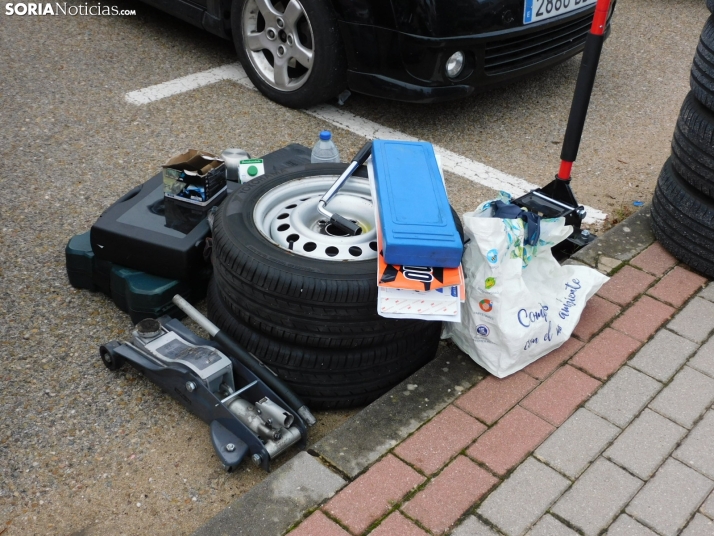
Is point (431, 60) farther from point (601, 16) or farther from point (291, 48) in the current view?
point (601, 16)

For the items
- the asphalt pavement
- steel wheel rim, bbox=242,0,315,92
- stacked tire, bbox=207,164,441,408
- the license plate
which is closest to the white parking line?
the asphalt pavement

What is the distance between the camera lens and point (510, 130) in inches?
202

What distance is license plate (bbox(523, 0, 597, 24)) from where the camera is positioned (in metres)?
4.63

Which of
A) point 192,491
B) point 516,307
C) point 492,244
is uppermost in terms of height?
point 492,244

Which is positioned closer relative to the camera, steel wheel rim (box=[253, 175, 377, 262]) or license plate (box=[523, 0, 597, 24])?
steel wheel rim (box=[253, 175, 377, 262])

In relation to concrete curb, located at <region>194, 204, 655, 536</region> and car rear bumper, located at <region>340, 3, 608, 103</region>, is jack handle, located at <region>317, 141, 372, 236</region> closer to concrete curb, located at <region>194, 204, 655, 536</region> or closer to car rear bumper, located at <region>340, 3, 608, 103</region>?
concrete curb, located at <region>194, 204, 655, 536</region>

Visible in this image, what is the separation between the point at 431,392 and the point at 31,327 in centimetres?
173

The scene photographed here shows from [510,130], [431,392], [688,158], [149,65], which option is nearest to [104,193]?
[149,65]

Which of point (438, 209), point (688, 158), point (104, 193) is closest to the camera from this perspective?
point (438, 209)

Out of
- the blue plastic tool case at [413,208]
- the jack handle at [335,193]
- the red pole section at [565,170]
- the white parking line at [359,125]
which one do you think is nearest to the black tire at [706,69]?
the red pole section at [565,170]

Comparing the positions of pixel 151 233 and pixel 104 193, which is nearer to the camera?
pixel 151 233

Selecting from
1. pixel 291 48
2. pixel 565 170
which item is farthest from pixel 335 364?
pixel 291 48

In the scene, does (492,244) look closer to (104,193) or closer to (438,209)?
(438,209)

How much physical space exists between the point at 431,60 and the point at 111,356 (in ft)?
8.44
